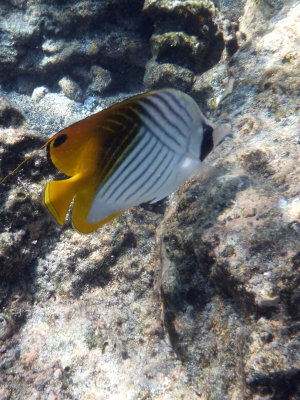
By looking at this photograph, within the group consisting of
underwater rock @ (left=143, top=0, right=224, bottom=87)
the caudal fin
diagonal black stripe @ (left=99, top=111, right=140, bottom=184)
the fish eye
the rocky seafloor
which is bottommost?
the rocky seafloor

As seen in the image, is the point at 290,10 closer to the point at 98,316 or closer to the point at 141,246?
the point at 141,246

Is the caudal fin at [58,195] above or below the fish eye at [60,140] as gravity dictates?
below

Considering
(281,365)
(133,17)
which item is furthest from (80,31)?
(281,365)

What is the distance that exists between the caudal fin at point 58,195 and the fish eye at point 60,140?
0.14 m

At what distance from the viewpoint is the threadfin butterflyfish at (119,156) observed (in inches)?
40.6

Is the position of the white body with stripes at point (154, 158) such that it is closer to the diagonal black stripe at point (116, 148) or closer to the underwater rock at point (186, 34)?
the diagonal black stripe at point (116, 148)

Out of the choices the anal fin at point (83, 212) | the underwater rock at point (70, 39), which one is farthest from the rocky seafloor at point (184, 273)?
the underwater rock at point (70, 39)

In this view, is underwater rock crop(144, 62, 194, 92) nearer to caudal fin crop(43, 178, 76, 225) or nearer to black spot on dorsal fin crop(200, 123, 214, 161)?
black spot on dorsal fin crop(200, 123, 214, 161)

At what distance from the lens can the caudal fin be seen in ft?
3.33

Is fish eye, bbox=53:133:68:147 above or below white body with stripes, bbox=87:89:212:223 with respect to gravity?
above

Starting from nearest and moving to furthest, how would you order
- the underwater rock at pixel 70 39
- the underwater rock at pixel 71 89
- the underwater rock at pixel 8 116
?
1. the underwater rock at pixel 8 116
2. the underwater rock at pixel 70 39
3. the underwater rock at pixel 71 89

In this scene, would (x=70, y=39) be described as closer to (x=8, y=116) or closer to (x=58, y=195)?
(x=8, y=116)

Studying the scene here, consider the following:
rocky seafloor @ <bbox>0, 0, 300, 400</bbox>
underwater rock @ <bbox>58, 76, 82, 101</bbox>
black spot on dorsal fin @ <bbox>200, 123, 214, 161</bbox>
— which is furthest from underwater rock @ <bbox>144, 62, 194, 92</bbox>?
black spot on dorsal fin @ <bbox>200, 123, 214, 161</bbox>

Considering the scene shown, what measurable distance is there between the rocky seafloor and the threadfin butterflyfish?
42 centimetres
